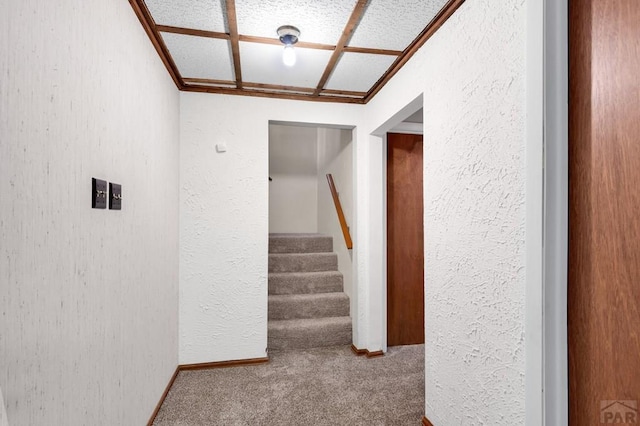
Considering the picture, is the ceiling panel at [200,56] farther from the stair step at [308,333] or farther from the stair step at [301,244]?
the stair step at [308,333]

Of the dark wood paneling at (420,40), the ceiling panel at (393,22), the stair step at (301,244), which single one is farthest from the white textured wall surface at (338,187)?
the ceiling panel at (393,22)

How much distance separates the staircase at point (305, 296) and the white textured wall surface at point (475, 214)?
1271 mm

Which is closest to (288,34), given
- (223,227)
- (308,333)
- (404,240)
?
(223,227)

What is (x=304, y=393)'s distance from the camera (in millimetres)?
2129

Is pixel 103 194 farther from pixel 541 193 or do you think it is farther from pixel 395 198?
pixel 395 198

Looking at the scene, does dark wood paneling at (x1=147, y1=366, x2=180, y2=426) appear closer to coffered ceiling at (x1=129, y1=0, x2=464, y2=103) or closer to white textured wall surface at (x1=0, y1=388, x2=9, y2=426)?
white textured wall surface at (x1=0, y1=388, x2=9, y2=426)

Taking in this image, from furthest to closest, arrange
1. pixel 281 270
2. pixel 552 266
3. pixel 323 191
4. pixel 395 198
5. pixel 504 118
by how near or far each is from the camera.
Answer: pixel 323 191 < pixel 281 270 < pixel 395 198 < pixel 504 118 < pixel 552 266

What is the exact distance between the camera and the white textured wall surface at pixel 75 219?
77 centimetres

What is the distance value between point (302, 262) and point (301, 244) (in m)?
0.30

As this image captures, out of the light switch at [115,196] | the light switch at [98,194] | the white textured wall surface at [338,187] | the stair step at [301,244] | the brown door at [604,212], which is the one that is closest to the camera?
the brown door at [604,212]

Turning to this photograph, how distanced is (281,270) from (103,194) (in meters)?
2.33

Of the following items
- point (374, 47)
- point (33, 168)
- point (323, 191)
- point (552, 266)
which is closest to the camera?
point (33, 168)

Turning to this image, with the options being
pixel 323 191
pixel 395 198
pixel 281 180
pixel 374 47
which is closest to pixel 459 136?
pixel 374 47

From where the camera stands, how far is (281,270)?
3.41m
